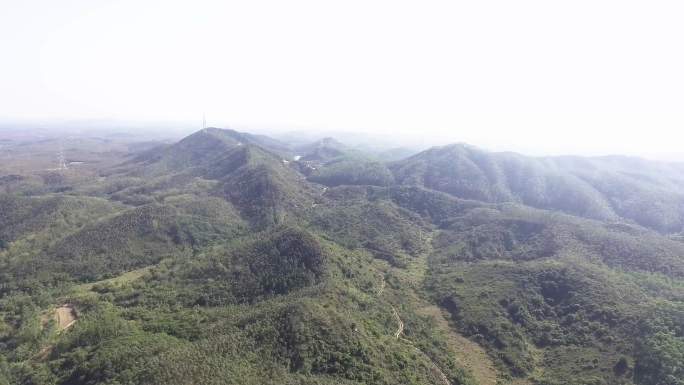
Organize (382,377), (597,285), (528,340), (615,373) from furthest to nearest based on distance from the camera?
(597,285)
(528,340)
(615,373)
(382,377)

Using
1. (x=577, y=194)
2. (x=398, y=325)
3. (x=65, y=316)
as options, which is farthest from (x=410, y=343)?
(x=577, y=194)

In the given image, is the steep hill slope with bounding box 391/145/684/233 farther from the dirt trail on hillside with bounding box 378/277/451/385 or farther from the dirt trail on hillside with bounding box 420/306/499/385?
the dirt trail on hillside with bounding box 378/277/451/385

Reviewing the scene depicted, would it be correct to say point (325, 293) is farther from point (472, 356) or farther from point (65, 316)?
point (65, 316)

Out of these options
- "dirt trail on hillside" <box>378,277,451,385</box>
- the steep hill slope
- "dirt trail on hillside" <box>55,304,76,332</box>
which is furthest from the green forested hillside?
the steep hill slope

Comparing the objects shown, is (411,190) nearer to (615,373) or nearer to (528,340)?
(528,340)

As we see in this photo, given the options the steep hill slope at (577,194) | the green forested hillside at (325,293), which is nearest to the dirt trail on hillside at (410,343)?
the green forested hillside at (325,293)

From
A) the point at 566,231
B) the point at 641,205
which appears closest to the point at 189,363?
the point at 566,231

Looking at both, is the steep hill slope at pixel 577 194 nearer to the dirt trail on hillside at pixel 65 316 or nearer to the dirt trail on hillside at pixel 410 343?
the dirt trail on hillside at pixel 410 343
